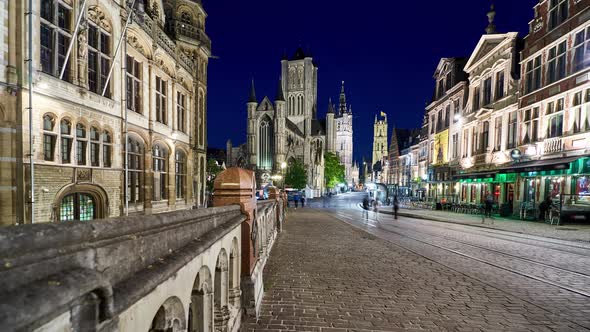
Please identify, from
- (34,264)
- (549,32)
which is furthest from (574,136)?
(34,264)

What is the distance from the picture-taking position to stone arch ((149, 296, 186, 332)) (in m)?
2.13

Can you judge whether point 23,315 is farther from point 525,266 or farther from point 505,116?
point 505,116

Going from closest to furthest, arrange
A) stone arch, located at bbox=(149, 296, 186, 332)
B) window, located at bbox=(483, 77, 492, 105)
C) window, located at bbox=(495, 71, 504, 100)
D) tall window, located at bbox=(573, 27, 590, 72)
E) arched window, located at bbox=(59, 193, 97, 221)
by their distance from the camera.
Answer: stone arch, located at bbox=(149, 296, 186, 332) < arched window, located at bbox=(59, 193, 97, 221) < tall window, located at bbox=(573, 27, 590, 72) < window, located at bbox=(495, 71, 504, 100) < window, located at bbox=(483, 77, 492, 105)

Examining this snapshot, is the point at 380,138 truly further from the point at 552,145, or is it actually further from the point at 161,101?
the point at 161,101

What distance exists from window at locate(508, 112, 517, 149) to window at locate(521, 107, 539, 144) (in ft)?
3.69

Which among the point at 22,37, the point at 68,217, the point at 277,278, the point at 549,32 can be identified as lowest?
the point at 277,278

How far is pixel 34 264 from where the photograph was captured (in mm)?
991

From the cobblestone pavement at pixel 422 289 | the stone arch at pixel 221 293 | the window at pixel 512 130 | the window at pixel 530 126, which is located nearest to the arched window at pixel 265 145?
the window at pixel 512 130

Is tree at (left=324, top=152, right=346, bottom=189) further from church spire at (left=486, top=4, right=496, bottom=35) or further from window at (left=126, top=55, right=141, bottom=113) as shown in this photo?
window at (left=126, top=55, right=141, bottom=113)

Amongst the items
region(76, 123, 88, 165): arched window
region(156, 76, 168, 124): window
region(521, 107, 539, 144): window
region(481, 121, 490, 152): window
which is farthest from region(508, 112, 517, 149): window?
region(76, 123, 88, 165): arched window

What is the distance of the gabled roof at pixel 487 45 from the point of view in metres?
22.1

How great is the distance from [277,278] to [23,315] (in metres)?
6.40

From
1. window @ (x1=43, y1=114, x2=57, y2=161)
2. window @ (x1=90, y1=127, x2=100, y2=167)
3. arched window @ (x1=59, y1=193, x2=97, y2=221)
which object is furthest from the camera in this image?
window @ (x1=90, y1=127, x2=100, y2=167)

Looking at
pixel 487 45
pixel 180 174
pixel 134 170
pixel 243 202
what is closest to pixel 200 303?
pixel 243 202
